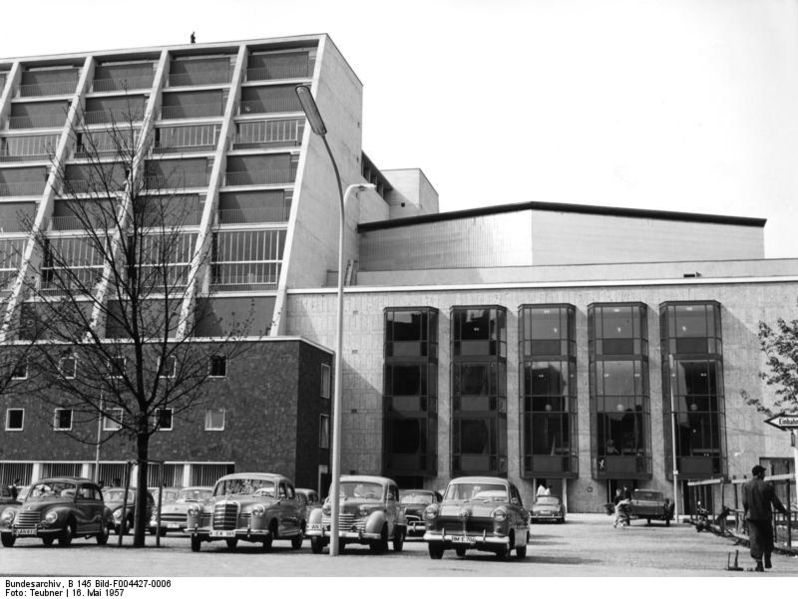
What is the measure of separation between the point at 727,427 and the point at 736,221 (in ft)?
64.0

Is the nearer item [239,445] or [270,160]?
[239,445]

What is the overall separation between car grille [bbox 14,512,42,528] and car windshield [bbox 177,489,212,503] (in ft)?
26.7

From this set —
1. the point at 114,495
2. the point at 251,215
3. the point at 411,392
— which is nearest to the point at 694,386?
the point at 411,392

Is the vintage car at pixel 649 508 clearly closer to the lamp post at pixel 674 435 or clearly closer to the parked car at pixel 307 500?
the lamp post at pixel 674 435

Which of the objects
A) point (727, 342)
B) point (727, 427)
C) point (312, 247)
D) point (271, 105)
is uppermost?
point (271, 105)

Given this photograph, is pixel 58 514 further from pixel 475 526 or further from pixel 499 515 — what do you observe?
pixel 499 515

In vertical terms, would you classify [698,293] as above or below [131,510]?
above

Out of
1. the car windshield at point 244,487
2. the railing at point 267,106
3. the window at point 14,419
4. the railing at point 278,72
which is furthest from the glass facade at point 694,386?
the car windshield at point 244,487

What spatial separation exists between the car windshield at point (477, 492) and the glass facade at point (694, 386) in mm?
39489

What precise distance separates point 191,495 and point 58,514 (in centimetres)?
857

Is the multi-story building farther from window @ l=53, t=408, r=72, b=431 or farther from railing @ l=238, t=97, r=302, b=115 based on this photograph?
window @ l=53, t=408, r=72, b=431

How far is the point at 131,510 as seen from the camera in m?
32.8
